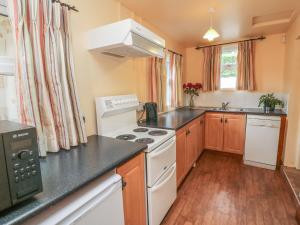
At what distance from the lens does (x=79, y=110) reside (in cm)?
143

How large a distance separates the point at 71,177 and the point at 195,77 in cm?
359

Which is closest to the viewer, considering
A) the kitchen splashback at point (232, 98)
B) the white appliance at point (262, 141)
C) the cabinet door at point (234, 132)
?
the white appliance at point (262, 141)

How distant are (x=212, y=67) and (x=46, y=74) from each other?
3.23m

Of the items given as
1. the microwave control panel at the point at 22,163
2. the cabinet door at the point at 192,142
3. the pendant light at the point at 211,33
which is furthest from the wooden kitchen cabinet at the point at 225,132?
the microwave control panel at the point at 22,163

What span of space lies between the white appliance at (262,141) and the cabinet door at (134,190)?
7.56 feet

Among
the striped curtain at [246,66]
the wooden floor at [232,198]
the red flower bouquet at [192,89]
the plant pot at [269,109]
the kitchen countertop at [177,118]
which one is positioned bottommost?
the wooden floor at [232,198]

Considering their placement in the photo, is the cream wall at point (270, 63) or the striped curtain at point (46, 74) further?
the cream wall at point (270, 63)

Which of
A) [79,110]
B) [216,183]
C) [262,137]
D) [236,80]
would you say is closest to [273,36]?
[236,80]

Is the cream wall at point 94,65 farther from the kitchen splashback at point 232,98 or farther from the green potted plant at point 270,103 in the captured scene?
the green potted plant at point 270,103

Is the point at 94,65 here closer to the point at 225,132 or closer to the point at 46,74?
the point at 46,74

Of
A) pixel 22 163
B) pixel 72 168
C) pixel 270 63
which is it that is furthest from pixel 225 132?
pixel 22 163

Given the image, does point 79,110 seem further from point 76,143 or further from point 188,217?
point 188,217

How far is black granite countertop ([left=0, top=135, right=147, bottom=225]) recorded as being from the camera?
662 mm

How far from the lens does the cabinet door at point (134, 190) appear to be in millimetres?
1217
